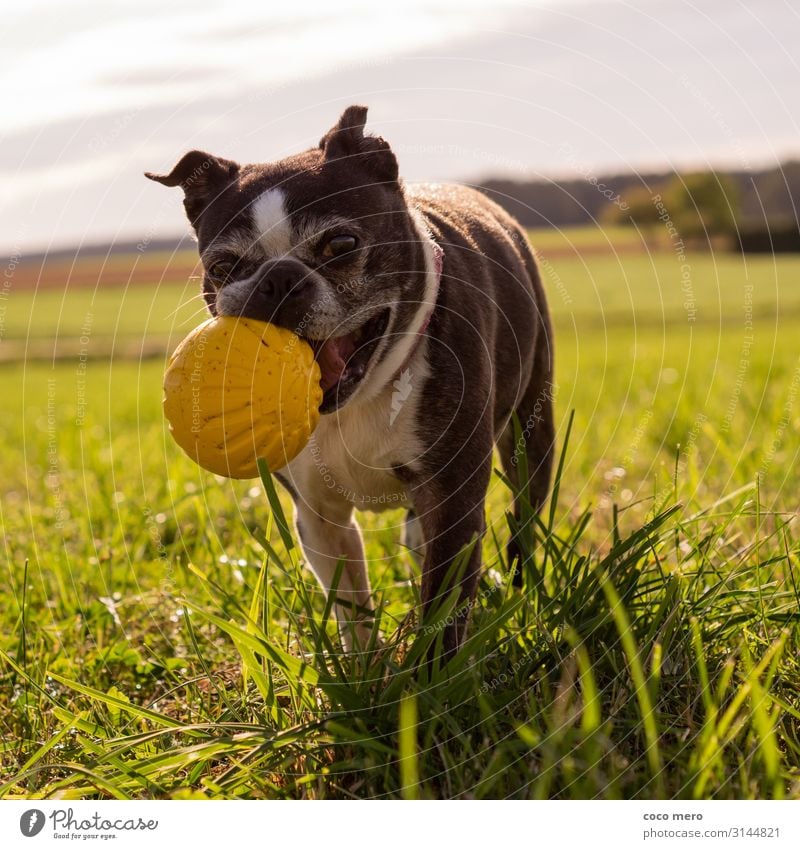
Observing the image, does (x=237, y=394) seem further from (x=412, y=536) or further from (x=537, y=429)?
(x=537, y=429)

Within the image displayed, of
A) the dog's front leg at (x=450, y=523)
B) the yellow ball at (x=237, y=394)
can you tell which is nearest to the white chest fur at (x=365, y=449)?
the dog's front leg at (x=450, y=523)

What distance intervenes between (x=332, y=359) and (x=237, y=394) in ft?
1.43

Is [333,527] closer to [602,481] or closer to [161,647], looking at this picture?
[161,647]

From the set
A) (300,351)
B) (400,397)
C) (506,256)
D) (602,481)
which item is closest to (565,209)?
(506,256)

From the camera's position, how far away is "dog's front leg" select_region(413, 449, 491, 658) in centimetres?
308

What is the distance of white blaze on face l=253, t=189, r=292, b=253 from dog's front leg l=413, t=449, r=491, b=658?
0.87 metres

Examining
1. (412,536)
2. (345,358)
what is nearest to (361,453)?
(345,358)

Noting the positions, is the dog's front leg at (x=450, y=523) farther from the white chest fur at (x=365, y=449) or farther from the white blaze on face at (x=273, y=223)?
the white blaze on face at (x=273, y=223)

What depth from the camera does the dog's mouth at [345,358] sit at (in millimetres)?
2979

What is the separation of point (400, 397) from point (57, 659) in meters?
1.45

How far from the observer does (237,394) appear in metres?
2.71

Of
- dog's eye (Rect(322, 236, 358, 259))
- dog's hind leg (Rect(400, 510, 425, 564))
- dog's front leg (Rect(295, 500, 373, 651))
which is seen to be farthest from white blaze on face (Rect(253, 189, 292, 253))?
dog's hind leg (Rect(400, 510, 425, 564))

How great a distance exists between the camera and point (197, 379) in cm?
272
